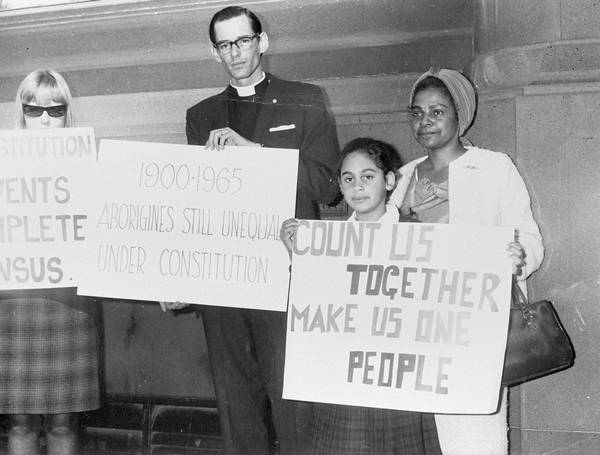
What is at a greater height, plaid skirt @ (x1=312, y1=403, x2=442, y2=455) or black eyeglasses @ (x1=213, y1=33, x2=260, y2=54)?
black eyeglasses @ (x1=213, y1=33, x2=260, y2=54)

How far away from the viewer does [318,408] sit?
2328 mm

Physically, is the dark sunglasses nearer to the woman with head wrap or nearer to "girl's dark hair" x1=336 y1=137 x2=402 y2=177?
"girl's dark hair" x1=336 y1=137 x2=402 y2=177

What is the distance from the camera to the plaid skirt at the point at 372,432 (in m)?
2.18

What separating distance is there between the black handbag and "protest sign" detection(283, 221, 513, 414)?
0.12 ft

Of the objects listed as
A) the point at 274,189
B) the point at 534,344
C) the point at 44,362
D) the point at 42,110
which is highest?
the point at 42,110

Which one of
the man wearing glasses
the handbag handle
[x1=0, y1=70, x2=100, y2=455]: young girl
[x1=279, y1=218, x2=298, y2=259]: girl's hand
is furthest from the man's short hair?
the handbag handle

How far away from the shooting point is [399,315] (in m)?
2.35

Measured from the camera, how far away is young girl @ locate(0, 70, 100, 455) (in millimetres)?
2637

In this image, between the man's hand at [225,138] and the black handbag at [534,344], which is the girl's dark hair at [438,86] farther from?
the black handbag at [534,344]

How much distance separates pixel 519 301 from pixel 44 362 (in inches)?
65.3

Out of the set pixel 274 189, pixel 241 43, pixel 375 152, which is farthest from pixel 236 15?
pixel 375 152

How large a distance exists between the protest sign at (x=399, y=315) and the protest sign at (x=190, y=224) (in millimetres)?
223

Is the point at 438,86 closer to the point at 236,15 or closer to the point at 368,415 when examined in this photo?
the point at 236,15

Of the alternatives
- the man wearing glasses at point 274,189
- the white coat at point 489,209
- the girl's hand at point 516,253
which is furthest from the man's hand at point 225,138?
the girl's hand at point 516,253
